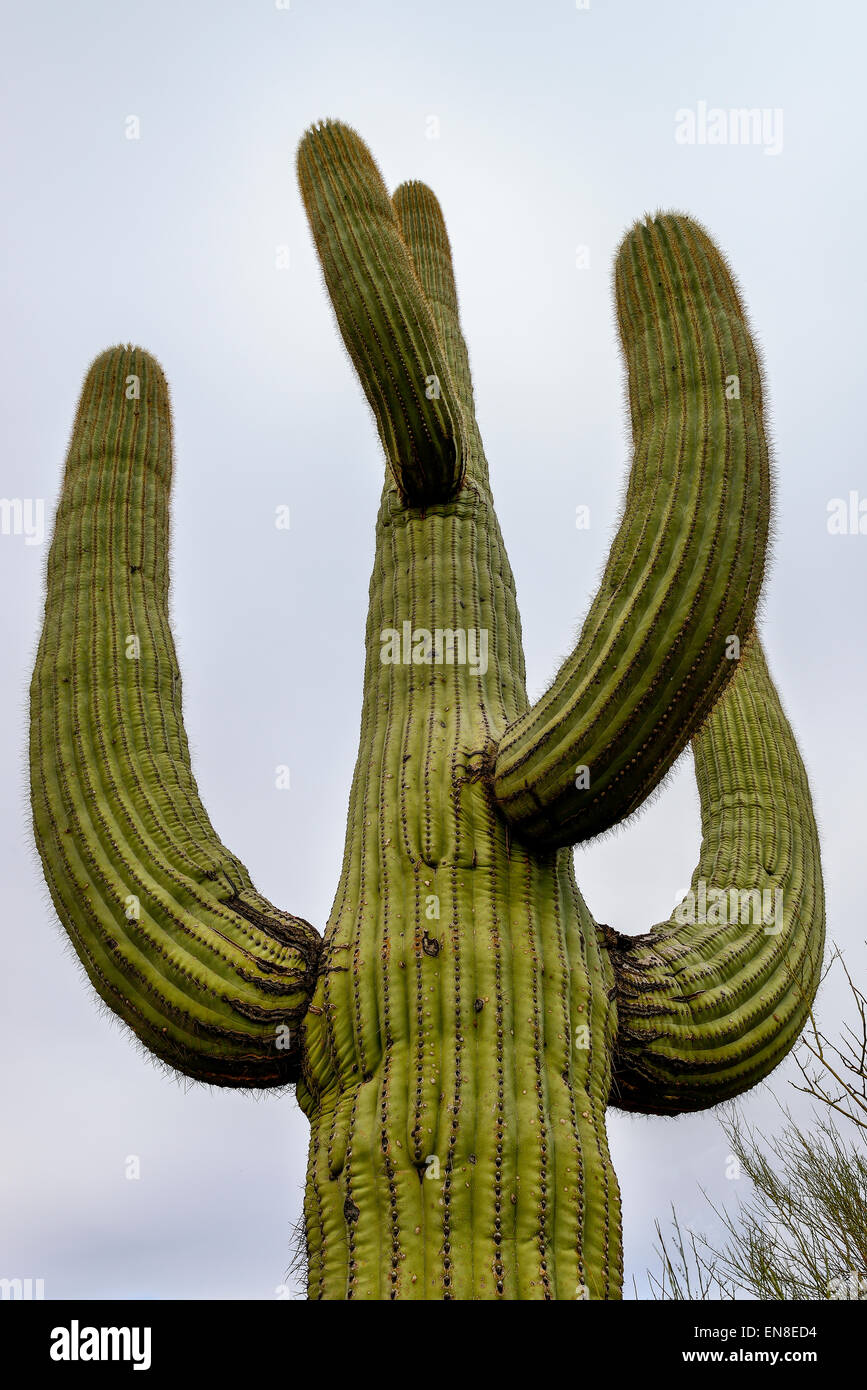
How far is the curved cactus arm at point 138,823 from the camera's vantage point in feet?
11.2

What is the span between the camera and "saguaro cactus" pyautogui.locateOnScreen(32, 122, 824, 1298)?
116 inches

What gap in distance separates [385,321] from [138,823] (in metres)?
1.95

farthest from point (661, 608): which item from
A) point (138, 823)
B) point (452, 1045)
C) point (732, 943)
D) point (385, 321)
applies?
point (138, 823)

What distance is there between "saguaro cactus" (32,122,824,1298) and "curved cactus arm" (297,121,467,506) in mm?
14

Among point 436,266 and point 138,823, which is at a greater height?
point 436,266

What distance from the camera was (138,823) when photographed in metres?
3.75

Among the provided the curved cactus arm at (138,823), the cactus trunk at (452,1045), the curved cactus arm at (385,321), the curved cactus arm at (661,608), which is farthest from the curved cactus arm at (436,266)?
the cactus trunk at (452,1045)

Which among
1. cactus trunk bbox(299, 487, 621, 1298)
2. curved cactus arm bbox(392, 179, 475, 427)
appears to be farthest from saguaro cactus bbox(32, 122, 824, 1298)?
curved cactus arm bbox(392, 179, 475, 427)

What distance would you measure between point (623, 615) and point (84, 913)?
6.33ft

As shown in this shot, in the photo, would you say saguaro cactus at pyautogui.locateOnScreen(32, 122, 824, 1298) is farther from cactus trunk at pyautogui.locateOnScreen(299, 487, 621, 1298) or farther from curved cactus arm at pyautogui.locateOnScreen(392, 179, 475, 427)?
curved cactus arm at pyautogui.locateOnScreen(392, 179, 475, 427)

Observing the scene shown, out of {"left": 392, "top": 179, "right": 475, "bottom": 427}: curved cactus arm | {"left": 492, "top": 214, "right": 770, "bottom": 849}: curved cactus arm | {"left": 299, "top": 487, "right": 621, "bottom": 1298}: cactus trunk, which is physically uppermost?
{"left": 392, "top": 179, "right": 475, "bottom": 427}: curved cactus arm

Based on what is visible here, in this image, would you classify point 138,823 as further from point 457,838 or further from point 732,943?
point 732,943

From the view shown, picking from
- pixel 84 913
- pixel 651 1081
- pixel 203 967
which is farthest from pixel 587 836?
pixel 84 913
